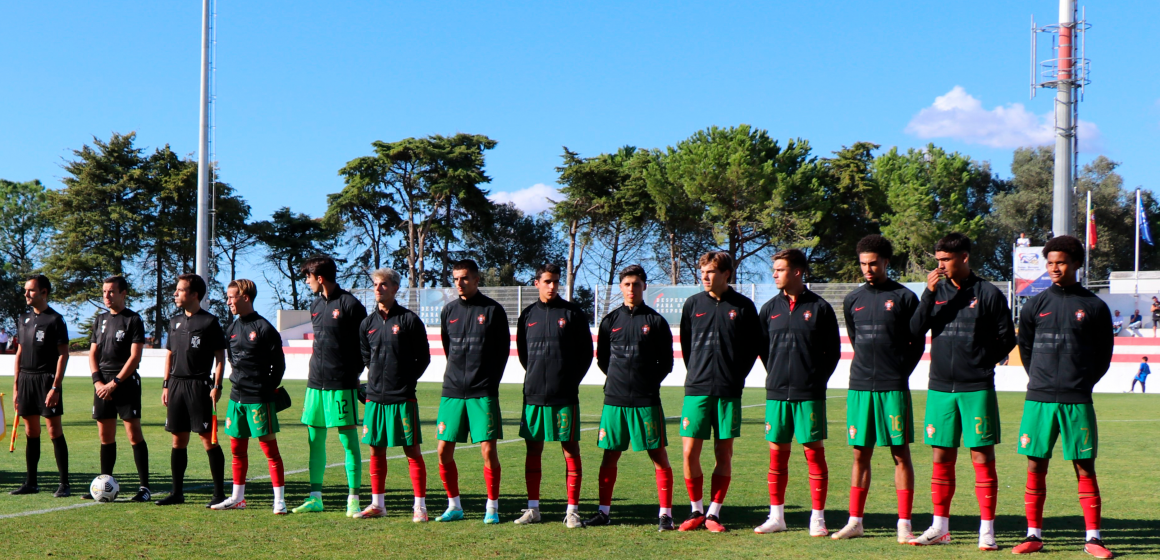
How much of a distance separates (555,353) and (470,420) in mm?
807

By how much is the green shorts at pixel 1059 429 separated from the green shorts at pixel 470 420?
3576 millimetres

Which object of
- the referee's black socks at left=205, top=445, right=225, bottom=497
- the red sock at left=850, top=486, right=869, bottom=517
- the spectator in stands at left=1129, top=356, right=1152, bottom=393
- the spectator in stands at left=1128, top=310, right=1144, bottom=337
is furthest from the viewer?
the spectator in stands at left=1128, top=310, right=1144, bottom=337

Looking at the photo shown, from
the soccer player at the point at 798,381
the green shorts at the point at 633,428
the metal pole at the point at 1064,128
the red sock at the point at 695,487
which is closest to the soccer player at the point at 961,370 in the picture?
the soccer player at the point at 798,381

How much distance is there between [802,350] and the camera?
22.0 feet

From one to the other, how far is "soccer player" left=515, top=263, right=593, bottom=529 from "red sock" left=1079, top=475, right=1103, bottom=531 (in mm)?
3354

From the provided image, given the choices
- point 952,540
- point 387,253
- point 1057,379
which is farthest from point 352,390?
point 387,253

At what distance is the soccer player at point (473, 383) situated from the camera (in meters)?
7.11

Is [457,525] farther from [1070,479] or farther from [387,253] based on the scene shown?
[387,253]

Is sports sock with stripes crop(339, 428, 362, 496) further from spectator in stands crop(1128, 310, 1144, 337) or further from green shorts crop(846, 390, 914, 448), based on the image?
spectator in stands crop(1128, 310, 1144, 337)

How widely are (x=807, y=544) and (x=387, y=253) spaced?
4997cm

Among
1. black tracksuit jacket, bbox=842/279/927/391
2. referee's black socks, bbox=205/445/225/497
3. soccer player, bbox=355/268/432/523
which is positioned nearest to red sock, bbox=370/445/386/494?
soccer player, bbox=355/268/432/523

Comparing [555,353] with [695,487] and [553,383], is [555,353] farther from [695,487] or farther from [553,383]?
[695,487]

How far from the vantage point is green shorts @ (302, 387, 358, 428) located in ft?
24.4

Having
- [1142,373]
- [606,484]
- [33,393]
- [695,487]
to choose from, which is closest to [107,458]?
[33,393]
